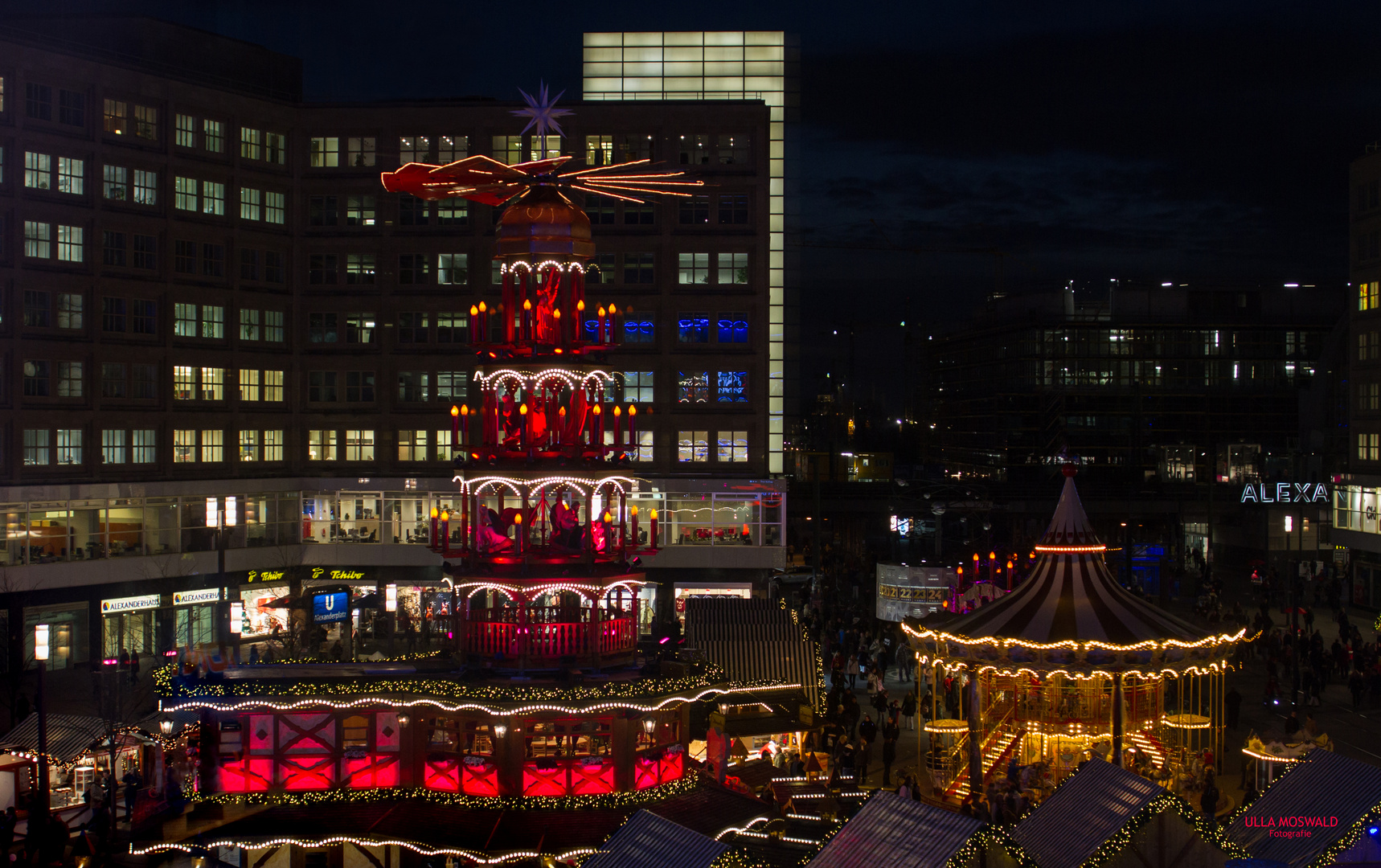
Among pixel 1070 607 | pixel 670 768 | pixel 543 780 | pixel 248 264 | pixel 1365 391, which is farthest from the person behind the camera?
pixel 1365 391

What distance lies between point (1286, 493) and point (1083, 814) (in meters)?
55.3

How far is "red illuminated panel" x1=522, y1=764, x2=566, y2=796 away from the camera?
23141 millimetres

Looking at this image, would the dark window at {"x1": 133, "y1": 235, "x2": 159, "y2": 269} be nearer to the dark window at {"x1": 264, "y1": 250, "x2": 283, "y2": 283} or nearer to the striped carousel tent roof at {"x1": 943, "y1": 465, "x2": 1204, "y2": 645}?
the dark window at {"x1": 264, "y1": 250, "x2": 283, "y2": 283}

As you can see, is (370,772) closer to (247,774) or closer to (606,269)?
(247,774)

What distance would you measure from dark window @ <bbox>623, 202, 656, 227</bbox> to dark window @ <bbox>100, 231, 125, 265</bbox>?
20.8 metres

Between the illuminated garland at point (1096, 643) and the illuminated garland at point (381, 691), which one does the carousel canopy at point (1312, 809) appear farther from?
the illuminated garland at point (381, 691)

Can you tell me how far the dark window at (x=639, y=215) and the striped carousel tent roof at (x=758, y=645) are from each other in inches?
973

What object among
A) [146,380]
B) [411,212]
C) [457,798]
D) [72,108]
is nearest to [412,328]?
[411,212]

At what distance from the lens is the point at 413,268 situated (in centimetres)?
5588

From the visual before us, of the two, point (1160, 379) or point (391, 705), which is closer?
point (391, 705)

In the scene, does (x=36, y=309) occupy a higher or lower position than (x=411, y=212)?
lower

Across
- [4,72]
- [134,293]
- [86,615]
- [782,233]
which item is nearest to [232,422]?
[134,293]

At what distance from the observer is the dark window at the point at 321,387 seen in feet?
185

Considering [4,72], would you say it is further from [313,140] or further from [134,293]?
[313,140]
